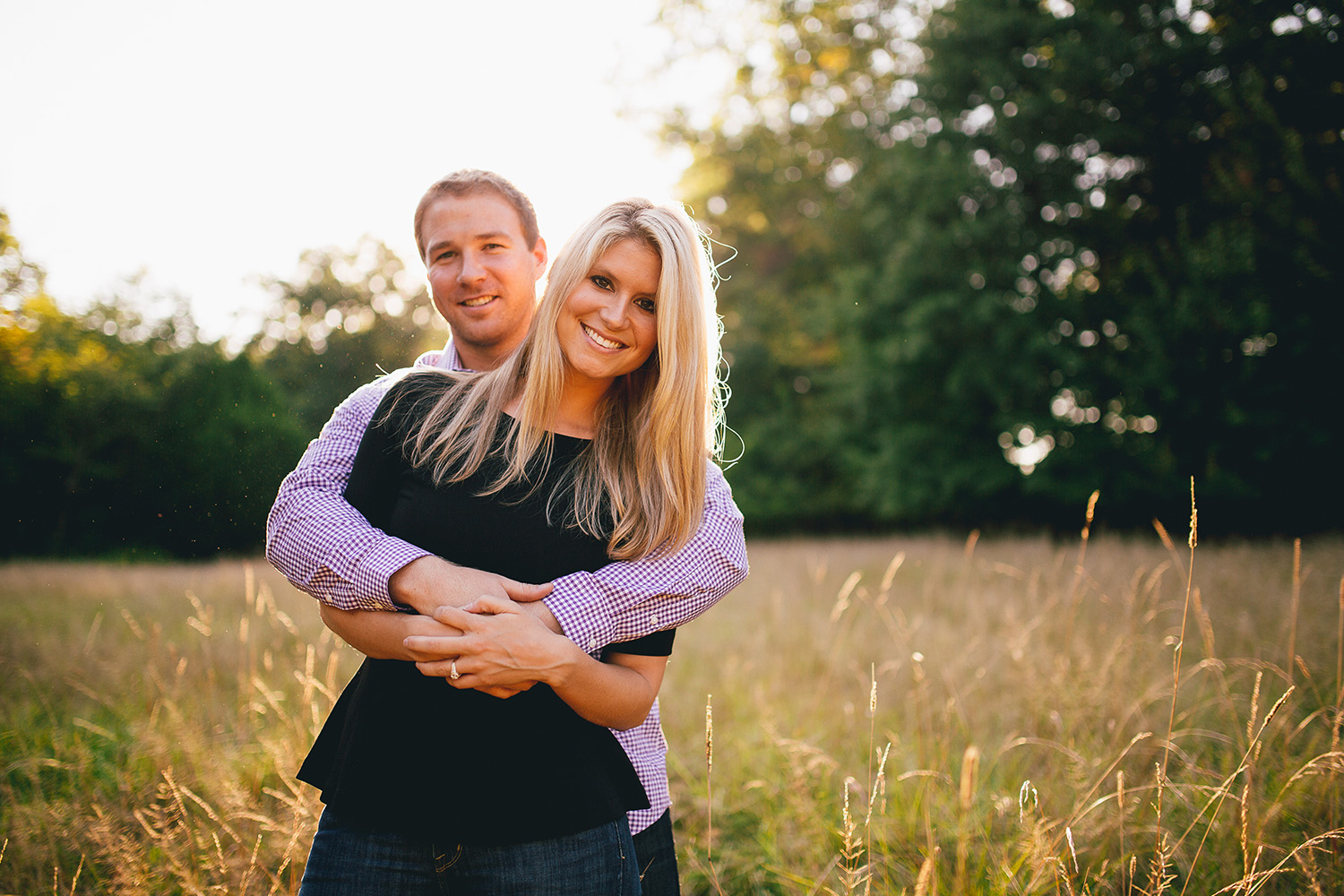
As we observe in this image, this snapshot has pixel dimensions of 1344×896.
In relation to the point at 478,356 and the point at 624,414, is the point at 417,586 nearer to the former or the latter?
the point at 624,414

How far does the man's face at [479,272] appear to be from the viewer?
8.59 ft

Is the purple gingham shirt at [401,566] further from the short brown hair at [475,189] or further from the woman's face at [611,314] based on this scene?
the short brown hair at [475,189]

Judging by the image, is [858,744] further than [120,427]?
No

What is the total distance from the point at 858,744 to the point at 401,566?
3.13 meters

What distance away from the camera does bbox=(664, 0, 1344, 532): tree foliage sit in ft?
32.3

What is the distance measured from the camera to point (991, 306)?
1259cm

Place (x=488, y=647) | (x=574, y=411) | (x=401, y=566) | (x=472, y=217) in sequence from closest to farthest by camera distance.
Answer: (x=488, y=647) < (x=401, y=566) < (x=574, y=411) < (x=472, y=217)

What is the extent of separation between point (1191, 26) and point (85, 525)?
730 inches

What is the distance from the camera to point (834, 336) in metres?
19.0

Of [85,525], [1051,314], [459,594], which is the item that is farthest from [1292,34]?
[85,525]

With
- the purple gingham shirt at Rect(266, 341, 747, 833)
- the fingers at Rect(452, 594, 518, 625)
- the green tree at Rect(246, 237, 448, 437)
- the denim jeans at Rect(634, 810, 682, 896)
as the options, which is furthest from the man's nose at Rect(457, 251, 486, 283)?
the green tree at Rect(246, 237, 448, 437)

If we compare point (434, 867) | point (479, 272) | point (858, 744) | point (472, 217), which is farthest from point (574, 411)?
point (858, 744)

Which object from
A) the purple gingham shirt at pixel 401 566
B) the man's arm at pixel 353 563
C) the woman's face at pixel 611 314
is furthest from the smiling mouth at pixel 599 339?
the man's arm at pixel 353 563

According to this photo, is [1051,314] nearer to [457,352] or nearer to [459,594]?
[457,352]
